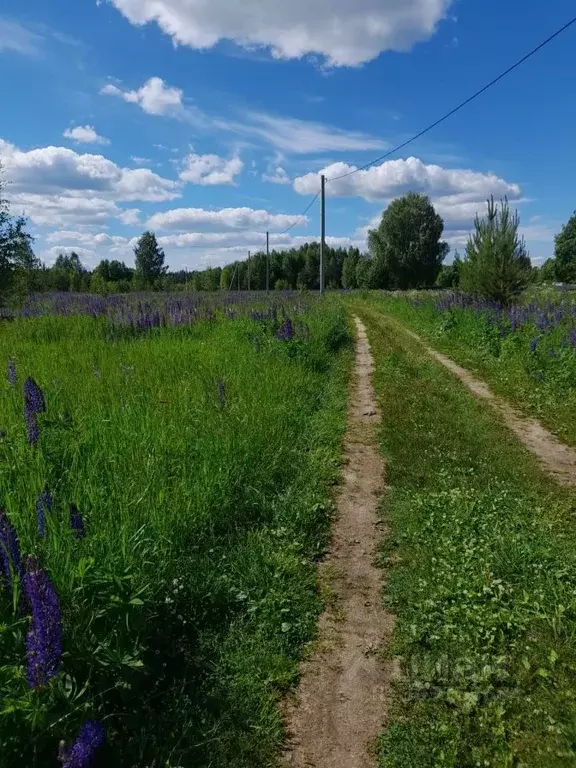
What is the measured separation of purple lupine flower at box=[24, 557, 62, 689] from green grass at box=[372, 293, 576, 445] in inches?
252

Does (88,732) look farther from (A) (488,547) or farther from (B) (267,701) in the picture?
(A) (488,547)

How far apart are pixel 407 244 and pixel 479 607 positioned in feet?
186

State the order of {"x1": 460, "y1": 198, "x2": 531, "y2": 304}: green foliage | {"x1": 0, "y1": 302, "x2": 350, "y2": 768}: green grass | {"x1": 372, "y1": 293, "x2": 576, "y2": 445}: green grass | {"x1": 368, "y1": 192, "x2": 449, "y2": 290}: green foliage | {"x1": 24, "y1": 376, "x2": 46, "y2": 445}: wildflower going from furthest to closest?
1. {"x1": 368, "y1": 192, "x2": 449, "y2": 290}: green foliage
2. {"x1": 460, "y1": 198, "x2": 531, "y2": 304}: green foliage
3. {"x1": 372, "y1": 293, "x2": 576, "y2": 445}: green grass
4. {"x1": 24, "y1": 376, "x2": 46, "y2": 445}: wildflower
5. {"x1": 0, "y1": 302, "x2": 350, "y2": 768}: green grass

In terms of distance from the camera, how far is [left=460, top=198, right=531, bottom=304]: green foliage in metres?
16.1

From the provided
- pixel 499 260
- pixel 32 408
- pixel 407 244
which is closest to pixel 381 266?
pixel 407 244

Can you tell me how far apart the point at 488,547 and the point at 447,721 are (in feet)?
5.55

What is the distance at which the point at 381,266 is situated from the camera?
2245 inches

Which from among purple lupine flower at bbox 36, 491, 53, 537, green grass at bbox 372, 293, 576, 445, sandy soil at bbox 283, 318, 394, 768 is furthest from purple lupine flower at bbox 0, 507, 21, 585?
green grass at bbox 372, 293, 576, 445

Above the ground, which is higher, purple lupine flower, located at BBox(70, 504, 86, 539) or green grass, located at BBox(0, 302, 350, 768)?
purple lupine flower, located at BBox(70, 504, 86, 539)

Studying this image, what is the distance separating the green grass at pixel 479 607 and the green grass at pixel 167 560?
0.64 meters

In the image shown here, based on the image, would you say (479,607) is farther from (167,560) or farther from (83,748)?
(83,748)

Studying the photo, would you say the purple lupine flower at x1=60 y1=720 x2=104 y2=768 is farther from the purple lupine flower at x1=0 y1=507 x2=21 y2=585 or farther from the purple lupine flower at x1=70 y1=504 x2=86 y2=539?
the purple lupine flower at x1=70 y1=504 x2=86 y2=539

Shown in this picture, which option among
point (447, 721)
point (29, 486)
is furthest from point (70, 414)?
point (447, 721)

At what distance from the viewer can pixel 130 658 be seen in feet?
8.60
